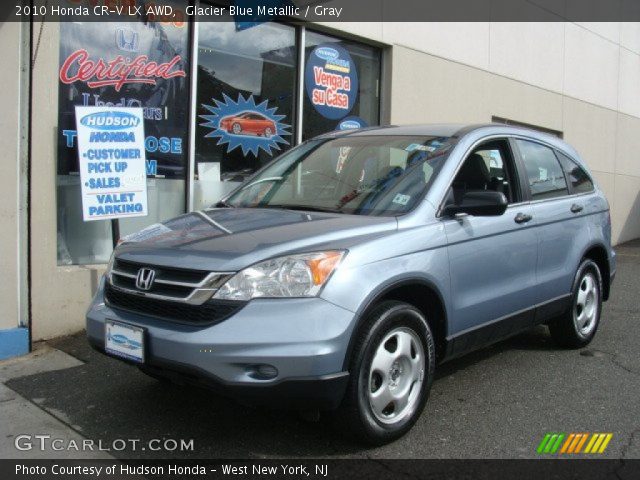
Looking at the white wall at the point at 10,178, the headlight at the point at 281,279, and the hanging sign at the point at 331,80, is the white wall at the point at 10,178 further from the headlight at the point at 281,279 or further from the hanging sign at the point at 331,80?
the hanging sign at the point at 331,80

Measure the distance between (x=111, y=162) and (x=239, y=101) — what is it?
2.18 metres

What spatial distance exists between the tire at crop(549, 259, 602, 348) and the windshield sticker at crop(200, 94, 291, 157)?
390 centimetres

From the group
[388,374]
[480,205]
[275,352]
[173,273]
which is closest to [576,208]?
[480,205]

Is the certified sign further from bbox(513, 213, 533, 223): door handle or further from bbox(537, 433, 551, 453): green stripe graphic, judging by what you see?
A: bbox(537, 433, 551, 453): green stripe graphic

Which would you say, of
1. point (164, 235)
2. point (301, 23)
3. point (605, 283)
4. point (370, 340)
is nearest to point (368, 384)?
point (370, 340)

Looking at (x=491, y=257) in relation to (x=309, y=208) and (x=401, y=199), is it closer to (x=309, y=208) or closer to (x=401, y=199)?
(x=401, y=199)

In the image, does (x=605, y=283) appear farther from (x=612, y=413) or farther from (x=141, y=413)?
(x=141, y=413)

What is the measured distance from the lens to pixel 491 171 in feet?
15.3

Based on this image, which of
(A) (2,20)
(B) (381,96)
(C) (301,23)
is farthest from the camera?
(B) (381,96)

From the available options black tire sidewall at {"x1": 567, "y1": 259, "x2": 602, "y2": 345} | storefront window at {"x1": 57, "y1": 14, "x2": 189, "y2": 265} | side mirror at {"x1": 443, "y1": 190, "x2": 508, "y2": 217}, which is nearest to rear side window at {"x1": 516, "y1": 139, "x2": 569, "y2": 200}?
black tire sidewall at {"x1": 567, "y1": 259, "x2": 602, "y2": 345}

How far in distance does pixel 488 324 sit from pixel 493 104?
24.8 ft

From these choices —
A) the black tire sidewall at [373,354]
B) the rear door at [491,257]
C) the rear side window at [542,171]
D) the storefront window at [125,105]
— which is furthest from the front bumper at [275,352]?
the storefront window at [125,105]

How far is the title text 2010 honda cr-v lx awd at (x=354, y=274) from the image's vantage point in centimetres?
307

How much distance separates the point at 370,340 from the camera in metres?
3.27
